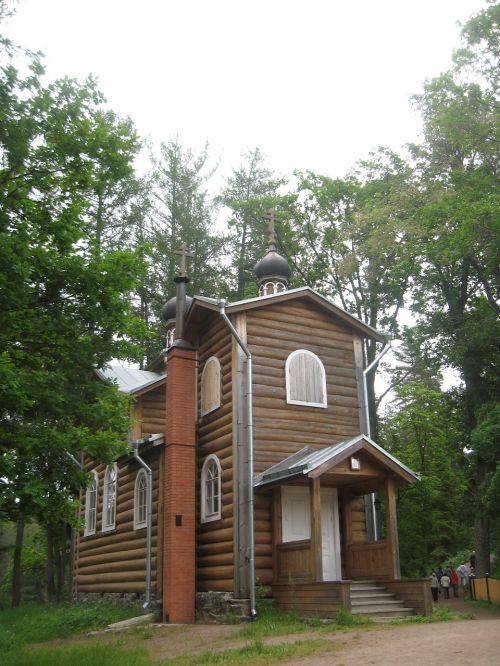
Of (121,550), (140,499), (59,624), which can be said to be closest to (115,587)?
(121,550)

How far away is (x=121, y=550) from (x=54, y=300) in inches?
437

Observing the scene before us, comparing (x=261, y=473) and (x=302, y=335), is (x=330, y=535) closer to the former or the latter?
(x=261, y=473)

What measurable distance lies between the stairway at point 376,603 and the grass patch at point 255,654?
10.3ft

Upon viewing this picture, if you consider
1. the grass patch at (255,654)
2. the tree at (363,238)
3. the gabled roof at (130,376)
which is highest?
the tree at (363,238)

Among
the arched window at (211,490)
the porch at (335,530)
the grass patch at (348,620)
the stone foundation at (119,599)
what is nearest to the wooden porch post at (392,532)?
the porch at (335,530)

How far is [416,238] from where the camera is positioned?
78.4ft

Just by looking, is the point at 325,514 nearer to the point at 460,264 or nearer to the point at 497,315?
the point at 497,315

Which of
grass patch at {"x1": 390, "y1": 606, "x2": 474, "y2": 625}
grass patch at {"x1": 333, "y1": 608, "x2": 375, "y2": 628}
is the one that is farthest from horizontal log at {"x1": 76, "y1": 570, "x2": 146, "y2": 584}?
grass patch at {"x1": 390, "y1": 606, "x2": 474, "y2": 625}

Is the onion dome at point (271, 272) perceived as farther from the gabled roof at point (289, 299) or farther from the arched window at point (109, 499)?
the arched window at point (109, 499)

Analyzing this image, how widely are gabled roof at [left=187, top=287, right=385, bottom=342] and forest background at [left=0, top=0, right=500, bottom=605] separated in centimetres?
228

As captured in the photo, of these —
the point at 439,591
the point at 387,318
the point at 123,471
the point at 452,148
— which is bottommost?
the point at 439,591

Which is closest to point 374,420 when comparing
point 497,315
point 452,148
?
point 497,315

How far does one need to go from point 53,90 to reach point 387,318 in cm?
2108

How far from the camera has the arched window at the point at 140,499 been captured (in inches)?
764
